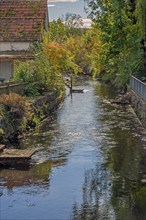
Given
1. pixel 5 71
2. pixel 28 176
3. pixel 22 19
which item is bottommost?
pixel 28 176

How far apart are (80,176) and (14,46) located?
2568cm

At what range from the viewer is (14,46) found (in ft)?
142

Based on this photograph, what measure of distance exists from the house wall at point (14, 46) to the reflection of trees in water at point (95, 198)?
80.0 ft

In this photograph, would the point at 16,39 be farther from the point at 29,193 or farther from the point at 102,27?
the point at 29,193

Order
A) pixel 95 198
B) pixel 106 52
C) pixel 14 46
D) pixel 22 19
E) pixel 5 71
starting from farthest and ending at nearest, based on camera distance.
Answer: pixel 106 52
pixel 22 19
pixel 14 46
pixel 5 71
pixel 95 198

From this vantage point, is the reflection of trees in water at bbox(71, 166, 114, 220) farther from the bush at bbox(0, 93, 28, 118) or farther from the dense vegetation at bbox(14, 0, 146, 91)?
the dense vegetation at bbox(14, 0, 146, 91)

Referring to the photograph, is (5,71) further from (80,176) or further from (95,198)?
(95,198)

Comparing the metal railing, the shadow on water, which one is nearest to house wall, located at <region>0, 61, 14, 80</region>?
the metal railing

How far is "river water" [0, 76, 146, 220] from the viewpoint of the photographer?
1541 centimetres

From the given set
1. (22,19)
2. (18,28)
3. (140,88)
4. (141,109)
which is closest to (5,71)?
(18,28)

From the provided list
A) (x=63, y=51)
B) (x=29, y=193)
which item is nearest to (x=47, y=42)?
(x=63, y=51)

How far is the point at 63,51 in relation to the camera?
4262 centimetres

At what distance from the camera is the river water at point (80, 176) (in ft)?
50.6

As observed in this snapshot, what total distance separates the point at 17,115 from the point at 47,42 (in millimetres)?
16692
